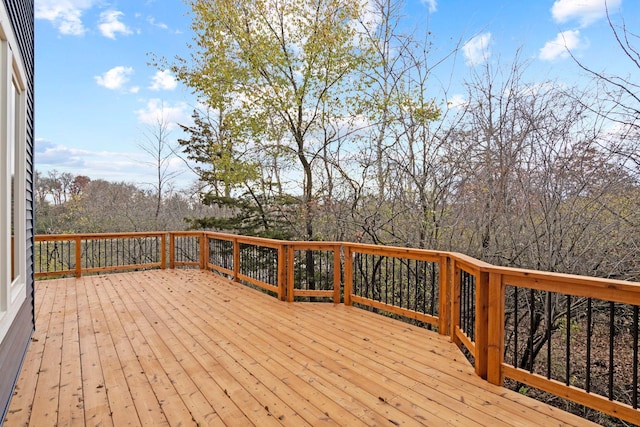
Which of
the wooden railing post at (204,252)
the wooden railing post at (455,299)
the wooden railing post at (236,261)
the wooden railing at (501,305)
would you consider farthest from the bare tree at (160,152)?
the wooden railing post at (455,299)

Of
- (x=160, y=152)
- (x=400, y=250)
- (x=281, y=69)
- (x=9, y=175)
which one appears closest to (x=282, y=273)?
(x=400, y=250)

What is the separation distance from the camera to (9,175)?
2.30 m

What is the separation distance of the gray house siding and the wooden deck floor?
0.13 m

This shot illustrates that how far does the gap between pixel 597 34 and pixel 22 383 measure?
274 inches

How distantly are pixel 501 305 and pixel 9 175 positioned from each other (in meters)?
3.71

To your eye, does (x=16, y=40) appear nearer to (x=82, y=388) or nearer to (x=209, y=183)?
(x=82, y=388)

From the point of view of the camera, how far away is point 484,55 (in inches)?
210

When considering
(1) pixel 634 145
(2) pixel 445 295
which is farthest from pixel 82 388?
(1) pixel 634 145

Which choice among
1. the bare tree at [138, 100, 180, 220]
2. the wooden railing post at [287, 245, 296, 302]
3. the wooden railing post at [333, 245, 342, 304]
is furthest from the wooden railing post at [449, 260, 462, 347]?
the bare tree at [138, 100, 180, 220]

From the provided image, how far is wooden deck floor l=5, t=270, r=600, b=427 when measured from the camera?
2.04 m

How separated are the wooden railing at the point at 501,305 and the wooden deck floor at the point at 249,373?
20cm

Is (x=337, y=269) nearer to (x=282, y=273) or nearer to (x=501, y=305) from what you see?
(x=282, y=273)

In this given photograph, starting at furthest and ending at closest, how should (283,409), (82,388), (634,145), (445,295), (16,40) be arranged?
(634,145) < (445,295) < (16,40) < (82,388) < (283,409)

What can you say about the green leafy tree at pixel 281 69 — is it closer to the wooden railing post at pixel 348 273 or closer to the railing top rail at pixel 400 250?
the wooden railing post at pixel 348 273
